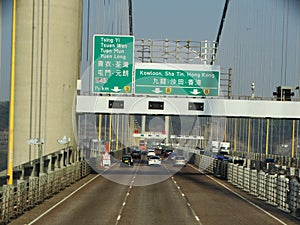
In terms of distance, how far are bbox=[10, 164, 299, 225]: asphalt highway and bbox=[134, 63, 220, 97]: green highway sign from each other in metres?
10.5

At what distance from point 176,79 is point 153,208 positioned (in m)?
22.2

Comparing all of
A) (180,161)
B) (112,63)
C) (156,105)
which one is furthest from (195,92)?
(180,161)

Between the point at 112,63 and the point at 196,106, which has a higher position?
the point at 112,63

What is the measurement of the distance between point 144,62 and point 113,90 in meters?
3.48

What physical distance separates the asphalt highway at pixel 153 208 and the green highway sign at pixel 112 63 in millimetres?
10351

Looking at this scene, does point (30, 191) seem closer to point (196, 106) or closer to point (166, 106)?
point (166, 106)

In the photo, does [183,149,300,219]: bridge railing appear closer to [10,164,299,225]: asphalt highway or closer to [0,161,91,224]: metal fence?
[10,164,299,225]: asphalt highway

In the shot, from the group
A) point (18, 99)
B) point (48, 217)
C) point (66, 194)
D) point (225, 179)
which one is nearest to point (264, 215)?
point (48, 217)

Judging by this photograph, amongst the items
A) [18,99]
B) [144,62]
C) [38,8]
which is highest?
[38,8]

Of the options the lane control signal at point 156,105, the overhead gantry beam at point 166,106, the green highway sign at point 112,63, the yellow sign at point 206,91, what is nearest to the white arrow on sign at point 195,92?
the yellow sign at point 206,91

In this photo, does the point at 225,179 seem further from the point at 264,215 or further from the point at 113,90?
the point at 264,215

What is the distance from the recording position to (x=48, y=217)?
2334 centimetres

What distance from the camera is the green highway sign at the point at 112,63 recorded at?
1887 inches

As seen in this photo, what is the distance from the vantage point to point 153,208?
90.2 ft
